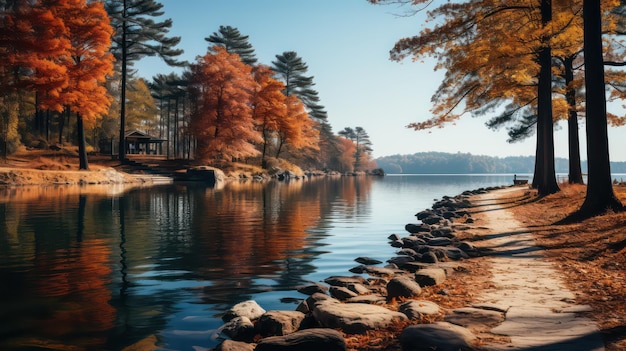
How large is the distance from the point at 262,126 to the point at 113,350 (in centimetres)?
6114

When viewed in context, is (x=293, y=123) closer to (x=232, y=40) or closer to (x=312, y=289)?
(x=232, y=40)

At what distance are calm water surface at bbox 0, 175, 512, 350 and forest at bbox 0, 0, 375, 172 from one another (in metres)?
22.1

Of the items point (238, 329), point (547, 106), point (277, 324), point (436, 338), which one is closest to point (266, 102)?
point (547, 106)

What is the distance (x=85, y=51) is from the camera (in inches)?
1550

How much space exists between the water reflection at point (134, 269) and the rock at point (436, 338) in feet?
8.03

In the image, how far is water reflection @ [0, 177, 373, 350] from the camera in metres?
6.11

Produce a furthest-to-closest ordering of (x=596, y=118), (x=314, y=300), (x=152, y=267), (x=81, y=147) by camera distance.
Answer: (x=81, y=147) → (x=596, y=118) → (x=152, y=267) → (x=314, y=300)

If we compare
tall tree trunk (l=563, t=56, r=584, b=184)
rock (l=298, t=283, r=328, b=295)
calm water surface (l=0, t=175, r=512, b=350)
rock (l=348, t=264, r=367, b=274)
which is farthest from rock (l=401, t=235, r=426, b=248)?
tall tree trunk (l=563, t=56, r=584, b=184)

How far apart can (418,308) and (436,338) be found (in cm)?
128

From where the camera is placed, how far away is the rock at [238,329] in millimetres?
5680

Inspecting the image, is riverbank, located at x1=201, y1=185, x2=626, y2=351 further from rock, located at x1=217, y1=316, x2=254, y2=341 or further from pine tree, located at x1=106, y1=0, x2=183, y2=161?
pine tree, located at x1=106, y1=0, x2=183, y2=161

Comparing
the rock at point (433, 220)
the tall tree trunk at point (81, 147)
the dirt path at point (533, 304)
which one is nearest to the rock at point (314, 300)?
the dirt path at point (533, 304)

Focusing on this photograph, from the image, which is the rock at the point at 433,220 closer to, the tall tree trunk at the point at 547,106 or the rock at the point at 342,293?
the tall tree trunk at the point at 547,106

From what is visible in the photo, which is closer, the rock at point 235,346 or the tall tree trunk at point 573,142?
the rock at point 235,346
